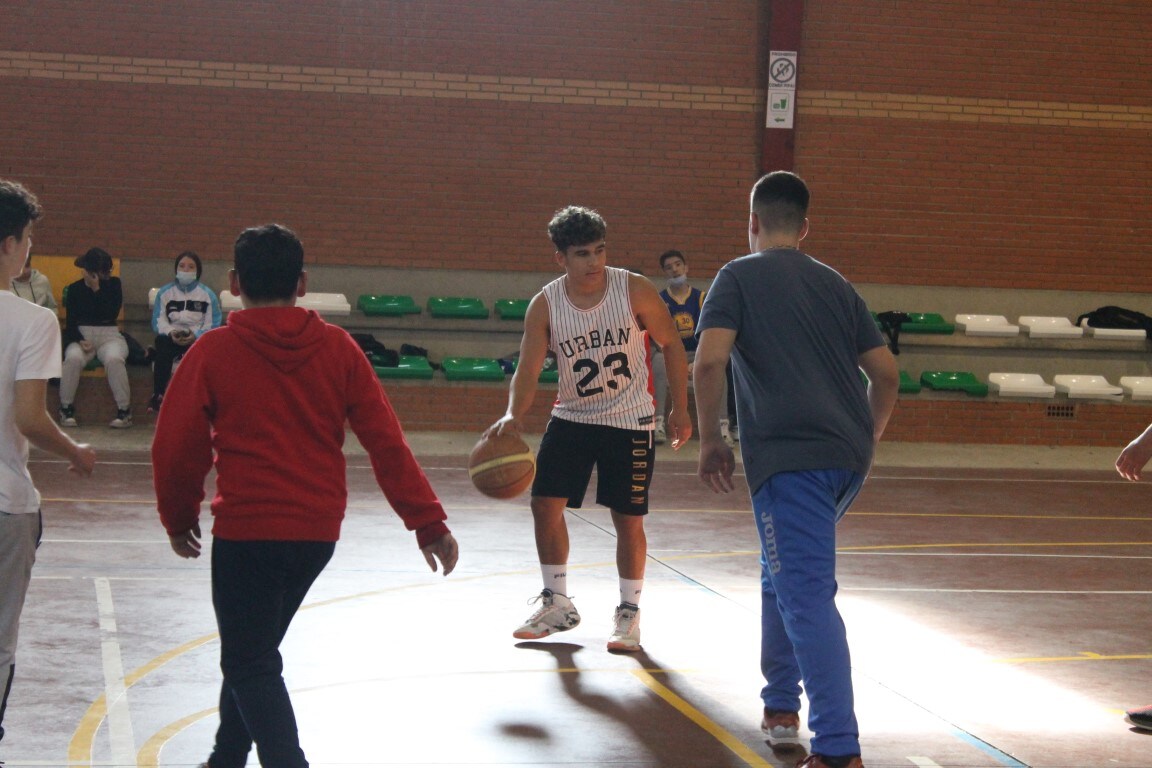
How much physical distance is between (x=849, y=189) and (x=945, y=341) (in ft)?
7.58

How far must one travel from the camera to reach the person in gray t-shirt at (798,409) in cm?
424

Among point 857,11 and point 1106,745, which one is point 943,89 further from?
point 1106,745

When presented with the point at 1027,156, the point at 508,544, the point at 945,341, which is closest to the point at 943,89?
the point at 1027,156

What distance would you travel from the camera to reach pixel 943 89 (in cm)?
1680

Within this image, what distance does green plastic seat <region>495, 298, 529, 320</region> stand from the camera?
51.5 ft

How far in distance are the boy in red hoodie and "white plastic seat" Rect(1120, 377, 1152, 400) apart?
14.4 m

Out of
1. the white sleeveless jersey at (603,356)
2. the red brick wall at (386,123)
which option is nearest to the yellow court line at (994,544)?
the white sleeveless jersey at (603,356)

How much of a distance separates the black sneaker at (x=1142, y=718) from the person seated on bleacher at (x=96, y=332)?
11220mm

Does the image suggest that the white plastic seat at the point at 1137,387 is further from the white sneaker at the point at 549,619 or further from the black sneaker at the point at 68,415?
the black sneaker at the point at 68,415

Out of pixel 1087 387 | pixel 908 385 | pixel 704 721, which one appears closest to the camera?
pixel 704 721

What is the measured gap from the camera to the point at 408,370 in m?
15.0

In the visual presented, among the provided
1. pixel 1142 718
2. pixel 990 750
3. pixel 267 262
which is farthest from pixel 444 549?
pixel 1142 718

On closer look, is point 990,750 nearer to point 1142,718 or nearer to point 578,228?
point 1142,718

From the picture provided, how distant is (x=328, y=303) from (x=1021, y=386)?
27.9ft
